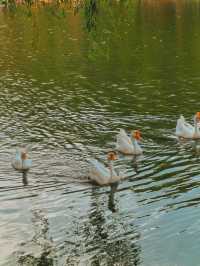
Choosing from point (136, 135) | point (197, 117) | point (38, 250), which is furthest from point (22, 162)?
point (197, 117)

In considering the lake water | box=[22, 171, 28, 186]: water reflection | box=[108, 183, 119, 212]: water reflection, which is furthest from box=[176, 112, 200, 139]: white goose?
box=[22, 171, 28, 186]: water reflection

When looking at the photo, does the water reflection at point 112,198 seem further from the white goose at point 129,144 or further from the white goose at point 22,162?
the white goose at point 22,162

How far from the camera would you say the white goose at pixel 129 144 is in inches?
854

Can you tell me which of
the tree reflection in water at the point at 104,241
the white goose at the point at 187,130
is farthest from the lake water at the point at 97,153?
the white goose at the point at 187,130

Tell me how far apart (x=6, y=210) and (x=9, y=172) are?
350 centimetres

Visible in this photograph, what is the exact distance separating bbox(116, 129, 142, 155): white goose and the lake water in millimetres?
404

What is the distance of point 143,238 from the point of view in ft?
47.6

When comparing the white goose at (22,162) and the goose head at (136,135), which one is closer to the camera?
the white goose at (22,162)

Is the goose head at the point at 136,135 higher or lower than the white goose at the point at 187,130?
higher

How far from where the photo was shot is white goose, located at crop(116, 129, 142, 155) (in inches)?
854

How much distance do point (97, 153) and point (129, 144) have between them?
1325 mm

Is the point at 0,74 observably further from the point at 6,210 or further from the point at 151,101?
the point at 6,210

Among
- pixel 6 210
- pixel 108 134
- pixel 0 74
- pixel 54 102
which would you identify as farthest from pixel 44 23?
pixel 6 210

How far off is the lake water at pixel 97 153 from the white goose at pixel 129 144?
404 millimetres
